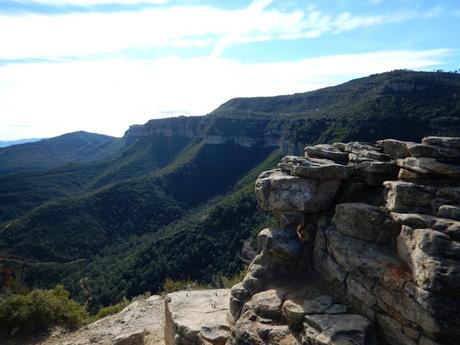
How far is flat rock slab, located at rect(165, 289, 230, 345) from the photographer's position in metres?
12.7

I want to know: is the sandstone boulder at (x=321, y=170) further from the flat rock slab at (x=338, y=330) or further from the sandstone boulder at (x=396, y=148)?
the flat rock slab at (x=338, y=330)

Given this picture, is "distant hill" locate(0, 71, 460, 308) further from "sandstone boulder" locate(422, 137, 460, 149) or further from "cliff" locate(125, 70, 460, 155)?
"sandstone boulder" locate(422, 137, 460, 149)

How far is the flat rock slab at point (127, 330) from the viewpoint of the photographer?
1664 cm

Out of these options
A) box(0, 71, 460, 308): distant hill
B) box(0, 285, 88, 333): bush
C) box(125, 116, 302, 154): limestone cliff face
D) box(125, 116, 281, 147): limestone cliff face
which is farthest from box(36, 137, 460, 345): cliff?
box(125, 116, 281, 147): limestone cliff face

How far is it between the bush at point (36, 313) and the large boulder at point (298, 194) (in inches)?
497

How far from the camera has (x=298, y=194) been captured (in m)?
13.0

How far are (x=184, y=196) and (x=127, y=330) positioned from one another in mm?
111714

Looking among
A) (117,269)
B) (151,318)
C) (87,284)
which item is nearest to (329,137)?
(117,269)

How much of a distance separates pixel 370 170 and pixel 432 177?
185 cm

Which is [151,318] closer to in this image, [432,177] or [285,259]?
[285,259]

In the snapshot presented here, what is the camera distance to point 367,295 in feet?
34.0

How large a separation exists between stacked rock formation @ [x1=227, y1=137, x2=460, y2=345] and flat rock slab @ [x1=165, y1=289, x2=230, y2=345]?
704 millimetres

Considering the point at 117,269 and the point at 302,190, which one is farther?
the point at 117,269

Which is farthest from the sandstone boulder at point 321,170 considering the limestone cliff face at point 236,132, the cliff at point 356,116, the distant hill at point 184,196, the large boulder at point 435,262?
the limestone cliff face at point 236,132
